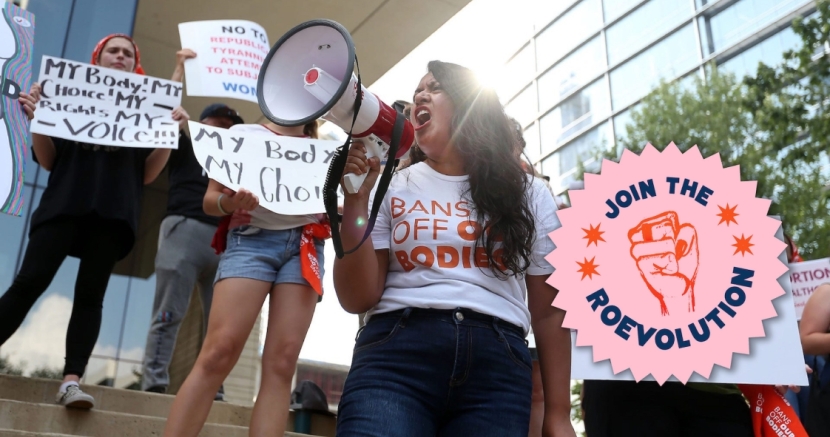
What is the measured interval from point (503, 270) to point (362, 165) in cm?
39

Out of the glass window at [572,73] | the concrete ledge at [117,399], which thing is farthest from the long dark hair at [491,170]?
the glass window at [572,73]

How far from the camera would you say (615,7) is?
36.4 metres

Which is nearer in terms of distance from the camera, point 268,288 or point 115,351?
point 268,288

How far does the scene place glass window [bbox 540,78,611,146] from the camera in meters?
36.1

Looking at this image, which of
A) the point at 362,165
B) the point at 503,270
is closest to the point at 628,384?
the point at 503,270

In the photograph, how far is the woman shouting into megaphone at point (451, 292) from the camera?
161 centimetres

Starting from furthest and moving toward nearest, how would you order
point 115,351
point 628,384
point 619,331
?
point 115,351 < point 628,384 < point 619,331

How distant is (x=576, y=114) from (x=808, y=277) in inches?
1381

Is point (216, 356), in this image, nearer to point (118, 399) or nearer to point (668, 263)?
point (668, 263)

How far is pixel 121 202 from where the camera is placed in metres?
3.48

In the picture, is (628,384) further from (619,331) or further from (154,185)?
(154,185)

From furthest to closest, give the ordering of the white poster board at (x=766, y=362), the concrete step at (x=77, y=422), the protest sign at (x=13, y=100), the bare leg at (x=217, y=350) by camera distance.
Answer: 1. the concrete step at (x=77, y=422)
2. the protest sign at (x=13, y=100)
3. the bare leg at (x=217, y=350)
4. the white poster board at (x=766, y=362)

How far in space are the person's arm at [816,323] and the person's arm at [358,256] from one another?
1991 millimetres

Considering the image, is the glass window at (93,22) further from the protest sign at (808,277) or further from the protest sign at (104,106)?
the protest sign at (808,277)
